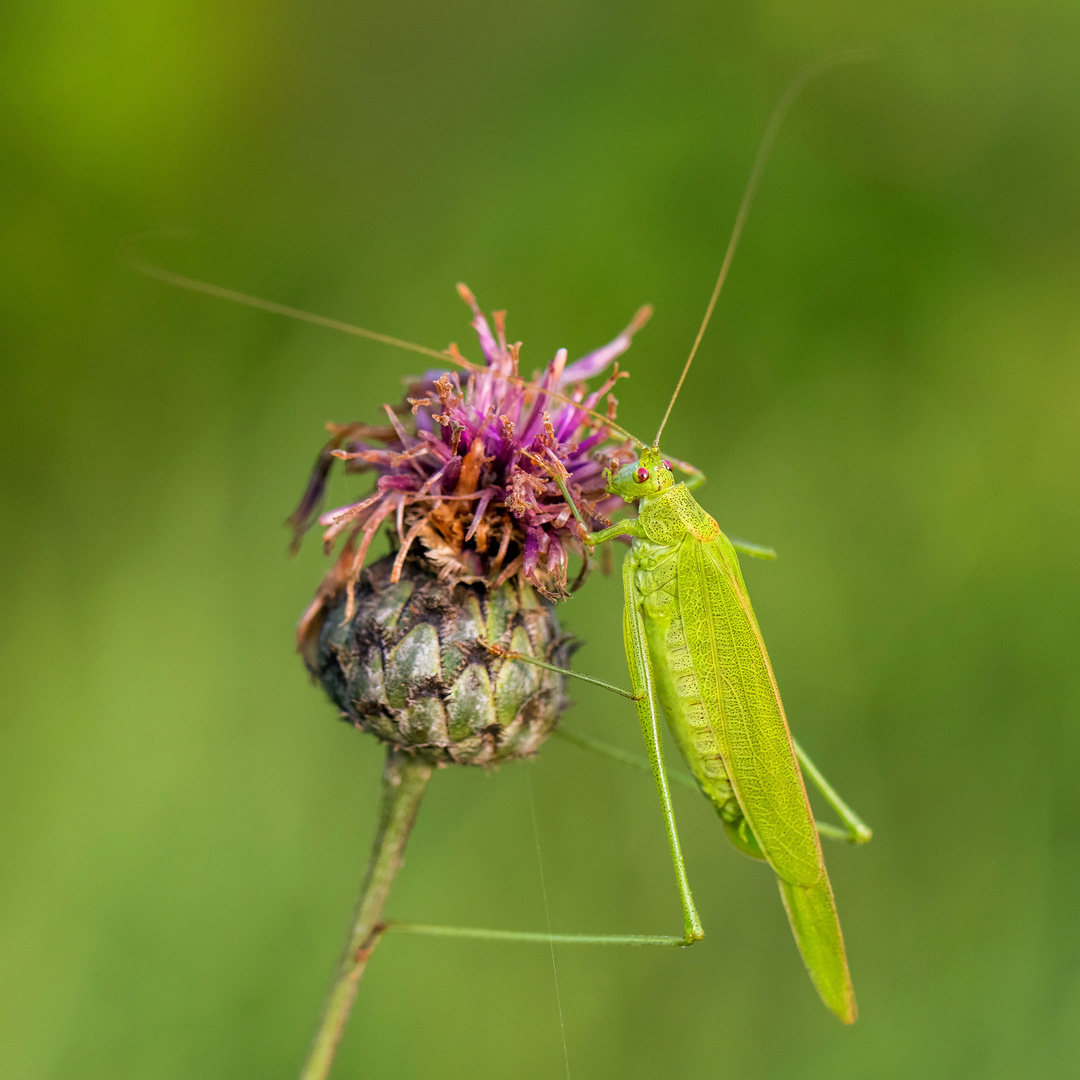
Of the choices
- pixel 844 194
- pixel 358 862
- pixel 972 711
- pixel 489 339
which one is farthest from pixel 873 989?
pixel 844 194

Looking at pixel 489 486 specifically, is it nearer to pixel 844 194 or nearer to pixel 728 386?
pixel 728 386

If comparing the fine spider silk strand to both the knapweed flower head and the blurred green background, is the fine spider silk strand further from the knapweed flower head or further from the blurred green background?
the knapweed flower head

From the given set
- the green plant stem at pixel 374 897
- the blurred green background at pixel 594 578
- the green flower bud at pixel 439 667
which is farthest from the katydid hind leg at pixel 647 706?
the blurred green background at pixel 594 578

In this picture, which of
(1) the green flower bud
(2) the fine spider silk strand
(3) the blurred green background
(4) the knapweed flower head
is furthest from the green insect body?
(3) the blurred green background

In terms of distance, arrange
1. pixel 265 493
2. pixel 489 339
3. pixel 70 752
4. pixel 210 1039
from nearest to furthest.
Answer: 1. pixel 489 339
2. pixel 210 1039
3. pixel 70 752
4. pixel 265 493

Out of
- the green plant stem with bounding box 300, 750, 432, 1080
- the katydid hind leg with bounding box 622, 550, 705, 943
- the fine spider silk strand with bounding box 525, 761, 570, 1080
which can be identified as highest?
the katydid hind leg with bounding box 622, 550, 705, 943
